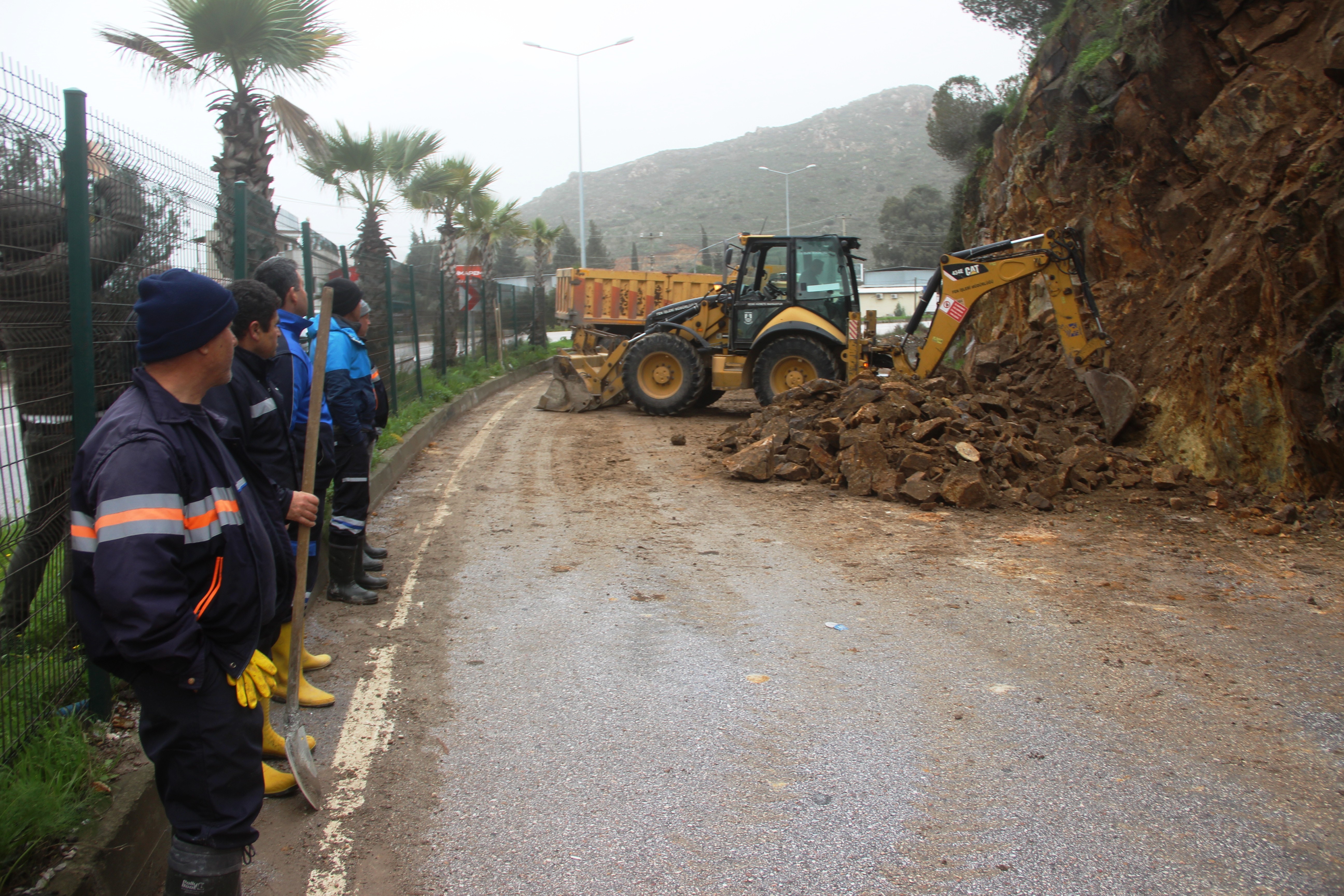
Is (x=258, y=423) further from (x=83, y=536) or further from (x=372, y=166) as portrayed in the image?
(x=372, y=166)

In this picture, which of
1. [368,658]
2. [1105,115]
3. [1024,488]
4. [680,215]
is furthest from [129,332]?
[680,215]

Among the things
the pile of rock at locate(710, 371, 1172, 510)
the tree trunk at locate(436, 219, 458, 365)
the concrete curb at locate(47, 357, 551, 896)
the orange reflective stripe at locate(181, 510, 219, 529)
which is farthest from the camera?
the tree trunk at locate(436, 219, 458, 365)

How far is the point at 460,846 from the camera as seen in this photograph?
3096mm

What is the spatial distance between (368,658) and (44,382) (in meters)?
2.00

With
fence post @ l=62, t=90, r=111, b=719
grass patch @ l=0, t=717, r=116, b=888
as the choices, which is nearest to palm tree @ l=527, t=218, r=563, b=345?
fence post @ l=62, t=90, r=111, b=719

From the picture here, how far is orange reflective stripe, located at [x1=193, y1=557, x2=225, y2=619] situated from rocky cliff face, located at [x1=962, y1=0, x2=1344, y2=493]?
25.8 ft

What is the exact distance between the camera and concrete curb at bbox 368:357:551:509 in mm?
8688

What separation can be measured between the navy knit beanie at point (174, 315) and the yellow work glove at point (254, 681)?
803 mm

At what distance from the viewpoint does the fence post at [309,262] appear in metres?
8.45

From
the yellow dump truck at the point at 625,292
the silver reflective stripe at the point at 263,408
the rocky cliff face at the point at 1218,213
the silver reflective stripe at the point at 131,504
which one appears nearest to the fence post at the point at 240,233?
the silver reflective stripe at the point at 263,408

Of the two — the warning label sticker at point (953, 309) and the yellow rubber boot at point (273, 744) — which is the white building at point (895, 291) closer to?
the warning label sticker at point (953, 309)

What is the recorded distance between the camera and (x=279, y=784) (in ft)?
11.5

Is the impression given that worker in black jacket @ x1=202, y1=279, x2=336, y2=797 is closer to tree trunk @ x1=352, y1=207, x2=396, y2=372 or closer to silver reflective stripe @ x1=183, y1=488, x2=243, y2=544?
silver reflective stripe @ x1=183, y1=488, x2=243, y2=544

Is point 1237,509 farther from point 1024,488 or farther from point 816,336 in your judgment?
→ point 816,336
